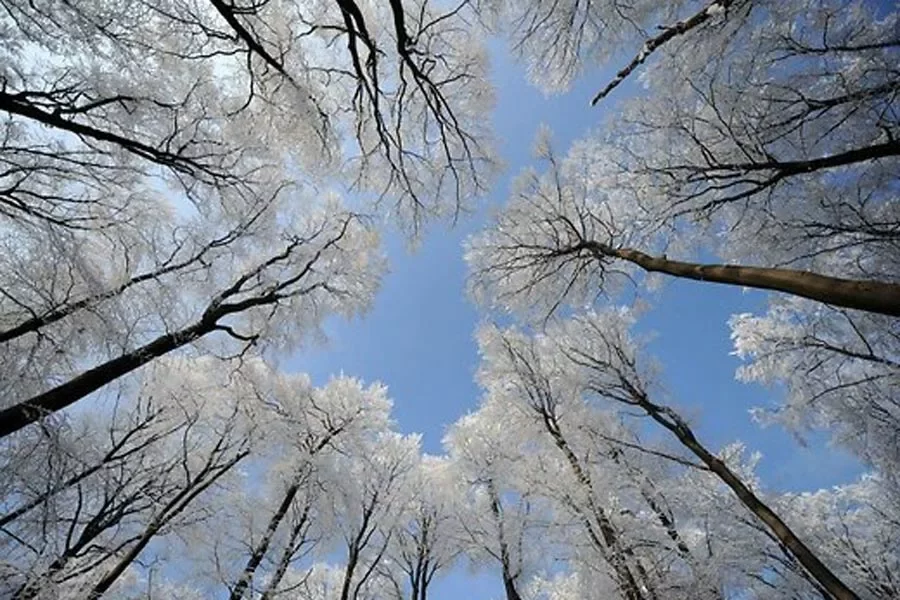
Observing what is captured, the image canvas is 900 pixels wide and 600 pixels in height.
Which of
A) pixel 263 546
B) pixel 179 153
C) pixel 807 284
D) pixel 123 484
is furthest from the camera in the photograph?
pixel 263 546

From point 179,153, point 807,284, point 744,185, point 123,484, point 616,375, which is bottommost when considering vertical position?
point 123,484

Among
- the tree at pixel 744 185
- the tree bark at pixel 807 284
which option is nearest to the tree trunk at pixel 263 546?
the tree at pixel 744 185

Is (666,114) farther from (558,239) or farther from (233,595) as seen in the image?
(233,595)

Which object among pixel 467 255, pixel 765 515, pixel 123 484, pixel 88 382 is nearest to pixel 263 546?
pixel 123 484

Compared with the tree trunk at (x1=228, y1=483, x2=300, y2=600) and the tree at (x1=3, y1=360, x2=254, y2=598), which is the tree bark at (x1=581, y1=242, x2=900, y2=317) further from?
the tree trunk at (x1=228, y1=483, x2=300, y2=600)

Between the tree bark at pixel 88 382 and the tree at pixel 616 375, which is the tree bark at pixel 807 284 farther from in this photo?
the tree bark at pixel 88 382

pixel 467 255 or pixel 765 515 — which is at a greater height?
pixel 467 255

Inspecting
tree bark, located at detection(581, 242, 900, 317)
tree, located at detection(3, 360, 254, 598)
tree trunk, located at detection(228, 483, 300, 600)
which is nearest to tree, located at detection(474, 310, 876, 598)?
tree bark, located at detection(581, 242, 900, 317)

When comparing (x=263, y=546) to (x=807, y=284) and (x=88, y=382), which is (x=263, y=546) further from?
(x=807, y=284)

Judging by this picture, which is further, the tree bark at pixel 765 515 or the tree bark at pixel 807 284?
the tree bark at pixel 765 515

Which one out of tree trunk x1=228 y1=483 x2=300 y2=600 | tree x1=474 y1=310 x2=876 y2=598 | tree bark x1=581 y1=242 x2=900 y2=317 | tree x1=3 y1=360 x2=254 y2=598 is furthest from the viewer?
tree trunk x1=228 y1=483 x2=300 y2=600

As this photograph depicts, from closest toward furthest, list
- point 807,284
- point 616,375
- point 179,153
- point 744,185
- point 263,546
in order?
point 807,284, point 179,153, point 744,185, point 616,375, point 263,546

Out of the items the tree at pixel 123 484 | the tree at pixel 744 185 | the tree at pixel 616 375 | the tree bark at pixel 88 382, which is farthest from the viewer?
the tree at pixel 616 375

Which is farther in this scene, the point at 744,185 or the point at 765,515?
the point at 744,185
